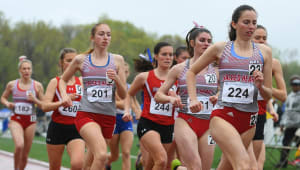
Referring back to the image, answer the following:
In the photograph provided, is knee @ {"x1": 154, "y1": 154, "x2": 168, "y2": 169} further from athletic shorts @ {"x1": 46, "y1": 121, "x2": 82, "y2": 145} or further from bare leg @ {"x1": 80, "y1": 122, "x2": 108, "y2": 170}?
athletic shorts @ {"x1": 46, "y1": 121, "x2": 82, "y2": 145}

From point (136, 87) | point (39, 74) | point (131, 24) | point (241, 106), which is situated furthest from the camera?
point (131, 24)

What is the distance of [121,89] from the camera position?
266 inches

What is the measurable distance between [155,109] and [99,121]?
1.14 meters

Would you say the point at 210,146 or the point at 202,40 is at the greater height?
the point at 202,40

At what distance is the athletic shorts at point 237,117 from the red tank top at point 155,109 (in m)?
2.33

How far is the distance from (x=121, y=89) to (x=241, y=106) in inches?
82.6

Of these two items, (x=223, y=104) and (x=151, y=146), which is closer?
(x=223, y=104)

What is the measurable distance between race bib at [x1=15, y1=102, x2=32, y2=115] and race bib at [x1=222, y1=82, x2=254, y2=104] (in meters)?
6.03

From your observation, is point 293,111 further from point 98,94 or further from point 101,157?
point 101,157

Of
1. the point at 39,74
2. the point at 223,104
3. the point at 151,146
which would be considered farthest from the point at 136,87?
the point at 39,74

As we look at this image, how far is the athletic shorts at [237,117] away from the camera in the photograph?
5.08 meters

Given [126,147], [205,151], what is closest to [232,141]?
[205,151]

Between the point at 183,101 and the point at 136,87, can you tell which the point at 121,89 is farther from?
the point at 136,87

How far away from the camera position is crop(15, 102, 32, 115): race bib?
10225 millimetres
